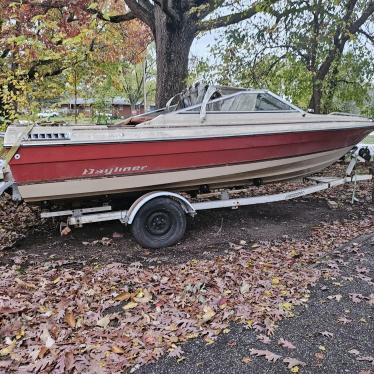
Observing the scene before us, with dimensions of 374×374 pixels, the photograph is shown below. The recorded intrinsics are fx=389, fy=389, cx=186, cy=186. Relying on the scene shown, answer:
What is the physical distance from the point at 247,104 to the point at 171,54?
3.15 metres

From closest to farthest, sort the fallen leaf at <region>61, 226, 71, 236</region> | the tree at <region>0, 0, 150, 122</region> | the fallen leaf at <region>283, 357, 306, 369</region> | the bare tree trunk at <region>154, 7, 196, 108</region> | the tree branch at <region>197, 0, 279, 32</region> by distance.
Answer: the fallen leaf at <region>283, 357, 306, 369</region>
the fallen leaf at <region>61, 226, 71, 236</region>
the tree at <region>0, 0, 150, 122</region>
the bare tree trunk at <region>154, 7, 196, 108</region>
the tree branch at <region>197, 0, 279, 32</region>

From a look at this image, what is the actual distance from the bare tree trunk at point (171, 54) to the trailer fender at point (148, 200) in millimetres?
3427

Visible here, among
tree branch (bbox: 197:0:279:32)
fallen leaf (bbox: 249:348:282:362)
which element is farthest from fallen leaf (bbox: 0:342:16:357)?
tree branch (bbox: 197:0:279:32)

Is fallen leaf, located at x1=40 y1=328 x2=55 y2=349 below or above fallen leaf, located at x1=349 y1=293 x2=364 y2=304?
above

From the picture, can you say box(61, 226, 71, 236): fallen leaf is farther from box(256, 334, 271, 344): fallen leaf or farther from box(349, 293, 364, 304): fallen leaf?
box(349, 293, 364, 304): fallen leaf

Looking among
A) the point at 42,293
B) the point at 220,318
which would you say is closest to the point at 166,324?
the point at 220,318

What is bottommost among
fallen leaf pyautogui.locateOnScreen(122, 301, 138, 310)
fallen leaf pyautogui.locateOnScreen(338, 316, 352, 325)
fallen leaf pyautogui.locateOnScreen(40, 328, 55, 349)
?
fallen leaf pyautogui.locateOnScreen(338, 316, 352, 325)

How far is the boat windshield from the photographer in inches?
210

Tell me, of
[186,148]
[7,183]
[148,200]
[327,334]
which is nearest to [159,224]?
[148,200]

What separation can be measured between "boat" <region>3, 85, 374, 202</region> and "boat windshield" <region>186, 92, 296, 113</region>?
0.01 meters

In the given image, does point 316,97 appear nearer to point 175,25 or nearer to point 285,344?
point 175,25

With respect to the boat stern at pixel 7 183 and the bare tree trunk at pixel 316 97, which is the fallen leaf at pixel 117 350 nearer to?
the boat stern at pixel 7 183

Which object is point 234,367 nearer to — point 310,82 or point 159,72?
point 159,72

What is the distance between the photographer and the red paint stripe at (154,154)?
14.5 ft
